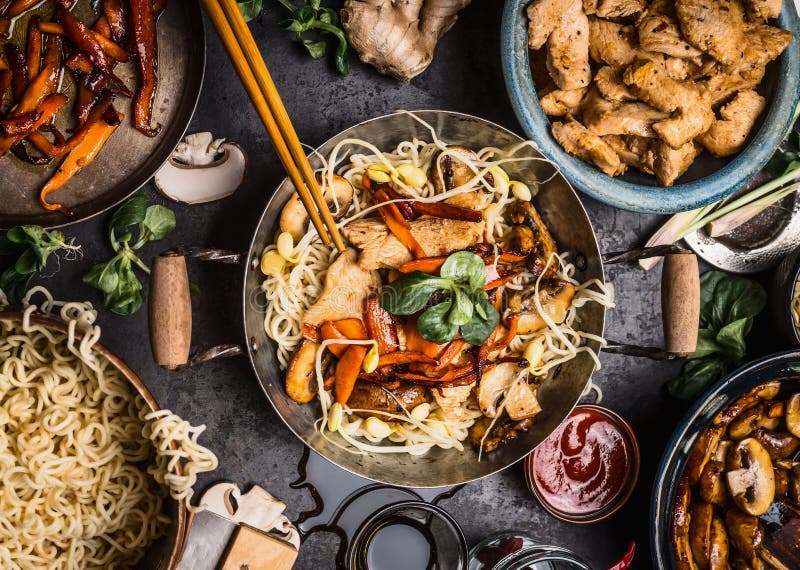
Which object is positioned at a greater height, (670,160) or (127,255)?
(670,160)

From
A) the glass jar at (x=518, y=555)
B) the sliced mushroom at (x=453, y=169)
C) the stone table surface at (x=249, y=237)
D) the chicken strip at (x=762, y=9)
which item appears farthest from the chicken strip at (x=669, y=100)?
the glass jar at (x=518, y=555)

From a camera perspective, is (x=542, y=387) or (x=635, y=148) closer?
(x=635, y=148)

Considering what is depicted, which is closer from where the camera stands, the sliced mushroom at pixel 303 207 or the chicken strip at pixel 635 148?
the sliced mushroom at pixel 303 207

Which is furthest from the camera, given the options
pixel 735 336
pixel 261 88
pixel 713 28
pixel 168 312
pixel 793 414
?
pixel 735 336

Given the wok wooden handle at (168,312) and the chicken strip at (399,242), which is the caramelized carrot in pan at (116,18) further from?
the chicken strip at (399,242)

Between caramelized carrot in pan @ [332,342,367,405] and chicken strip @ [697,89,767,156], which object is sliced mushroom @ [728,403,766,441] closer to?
chicken strip @ [697,89,767,156]

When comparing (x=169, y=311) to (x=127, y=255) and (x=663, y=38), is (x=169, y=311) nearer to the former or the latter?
(x=127, y=255)

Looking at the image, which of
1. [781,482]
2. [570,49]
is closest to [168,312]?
[570,49]
